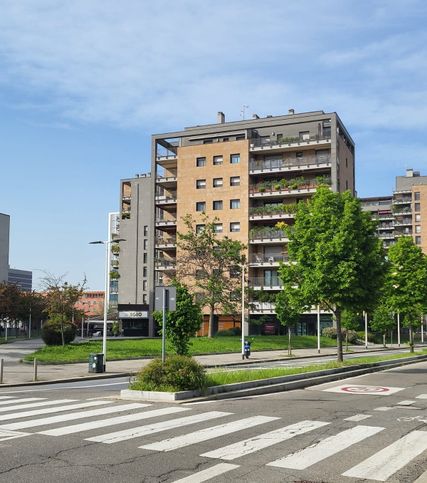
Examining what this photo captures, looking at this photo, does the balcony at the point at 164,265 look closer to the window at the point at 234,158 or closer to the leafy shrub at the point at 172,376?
the window at the point at 234,158

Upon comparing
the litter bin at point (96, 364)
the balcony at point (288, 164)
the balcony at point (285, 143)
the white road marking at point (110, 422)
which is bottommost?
the litter bin at point (96, 364)

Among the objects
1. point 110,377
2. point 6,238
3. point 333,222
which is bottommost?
point 110,377

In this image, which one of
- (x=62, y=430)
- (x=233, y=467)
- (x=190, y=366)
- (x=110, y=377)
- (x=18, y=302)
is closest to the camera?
(x=233, y=467)

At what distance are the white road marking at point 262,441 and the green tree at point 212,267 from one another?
4435 cm

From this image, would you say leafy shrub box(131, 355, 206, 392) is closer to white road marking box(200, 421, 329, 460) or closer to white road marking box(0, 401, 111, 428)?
white road marking box(0, 401, 111, 428)

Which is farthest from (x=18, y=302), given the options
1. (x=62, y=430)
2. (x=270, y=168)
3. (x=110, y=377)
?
(x=62, y=430)

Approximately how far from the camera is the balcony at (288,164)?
64.3 meters

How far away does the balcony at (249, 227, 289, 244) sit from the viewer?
64375 millimetres

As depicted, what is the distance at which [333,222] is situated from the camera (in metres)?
24.7

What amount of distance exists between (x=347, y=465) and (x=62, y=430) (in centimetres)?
487

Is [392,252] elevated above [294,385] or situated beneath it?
elevated above

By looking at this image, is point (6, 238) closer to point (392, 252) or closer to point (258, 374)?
point (392, 252)

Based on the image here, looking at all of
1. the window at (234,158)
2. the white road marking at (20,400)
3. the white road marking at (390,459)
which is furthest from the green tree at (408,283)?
the window at (234,158)

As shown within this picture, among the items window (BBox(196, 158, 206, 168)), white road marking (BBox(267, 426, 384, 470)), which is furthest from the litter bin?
window (BBox(196, 158, 206, 168))
